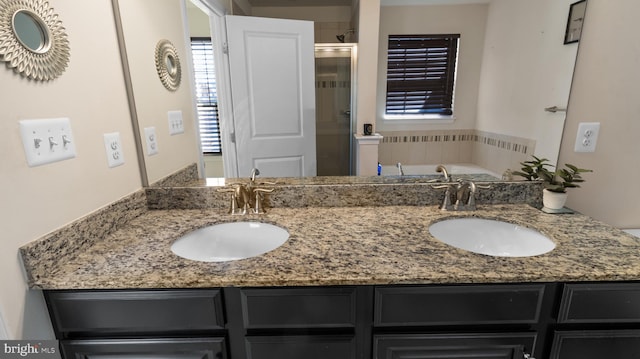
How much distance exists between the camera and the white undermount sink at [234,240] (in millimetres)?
1133

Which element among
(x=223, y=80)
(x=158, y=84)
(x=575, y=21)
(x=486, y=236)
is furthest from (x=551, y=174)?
(x=158, y=84)

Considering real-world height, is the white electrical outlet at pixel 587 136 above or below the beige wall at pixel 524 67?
below

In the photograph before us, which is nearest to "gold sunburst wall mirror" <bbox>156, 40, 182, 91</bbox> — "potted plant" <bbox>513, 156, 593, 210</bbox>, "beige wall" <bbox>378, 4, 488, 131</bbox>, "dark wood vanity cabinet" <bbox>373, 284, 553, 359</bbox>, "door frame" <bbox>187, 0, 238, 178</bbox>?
"door frame" <bbox>187, 0, 238, 178</bbox>

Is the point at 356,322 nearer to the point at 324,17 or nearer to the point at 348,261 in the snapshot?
the point at 348,261

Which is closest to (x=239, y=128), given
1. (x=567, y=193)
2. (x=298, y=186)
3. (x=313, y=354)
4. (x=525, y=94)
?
(x=298, y=186)

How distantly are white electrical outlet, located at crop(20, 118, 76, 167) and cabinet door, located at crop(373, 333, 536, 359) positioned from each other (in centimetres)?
107

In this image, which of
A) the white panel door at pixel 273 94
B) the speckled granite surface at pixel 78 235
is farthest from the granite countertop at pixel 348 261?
the white panel door at pixel 273 94

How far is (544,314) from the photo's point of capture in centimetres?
Answer: 84

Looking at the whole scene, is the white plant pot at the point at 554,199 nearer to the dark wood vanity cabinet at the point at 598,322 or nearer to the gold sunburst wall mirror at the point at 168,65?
the dark wood vanity cabinet at the point at 598,322

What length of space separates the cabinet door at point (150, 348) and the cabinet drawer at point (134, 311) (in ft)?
0.10

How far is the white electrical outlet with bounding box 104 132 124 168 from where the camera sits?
1.06m

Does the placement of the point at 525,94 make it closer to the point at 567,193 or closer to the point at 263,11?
the point at 567,193

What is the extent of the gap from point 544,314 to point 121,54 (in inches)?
66.1

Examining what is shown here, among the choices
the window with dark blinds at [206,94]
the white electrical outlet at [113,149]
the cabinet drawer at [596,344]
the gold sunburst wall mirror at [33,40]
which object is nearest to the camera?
the gold sunburst wall mirror at [33,40]
